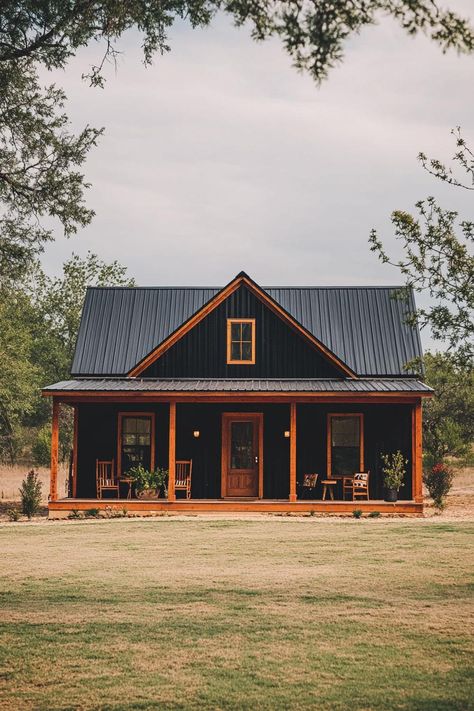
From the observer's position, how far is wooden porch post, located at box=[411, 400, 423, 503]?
78.9 feet

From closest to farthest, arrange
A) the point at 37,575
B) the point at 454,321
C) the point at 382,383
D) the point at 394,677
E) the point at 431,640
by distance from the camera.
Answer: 1. the point at 394,677
2. the point at 431,640
3. the point at 454,321
4. the point at 37,575
5. the point at 382,383

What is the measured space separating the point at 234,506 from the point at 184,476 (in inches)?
89.7

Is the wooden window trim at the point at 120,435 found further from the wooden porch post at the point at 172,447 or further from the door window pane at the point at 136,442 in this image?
the wooden porch post at the point at 172,447

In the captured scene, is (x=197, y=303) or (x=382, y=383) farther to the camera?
(x=197, y=303)

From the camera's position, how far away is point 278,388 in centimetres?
2389

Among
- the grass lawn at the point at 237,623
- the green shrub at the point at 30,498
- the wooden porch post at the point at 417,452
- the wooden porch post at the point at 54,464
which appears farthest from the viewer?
the wooden porch post at the point at 417,452

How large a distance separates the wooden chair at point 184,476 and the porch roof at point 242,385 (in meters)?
2.10

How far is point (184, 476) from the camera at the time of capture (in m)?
25.8

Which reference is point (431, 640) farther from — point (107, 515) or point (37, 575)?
point (107, 515)

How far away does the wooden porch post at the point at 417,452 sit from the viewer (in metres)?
24.0

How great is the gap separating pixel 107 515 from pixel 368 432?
22.9 feet

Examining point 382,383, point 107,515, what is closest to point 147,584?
point 107,515

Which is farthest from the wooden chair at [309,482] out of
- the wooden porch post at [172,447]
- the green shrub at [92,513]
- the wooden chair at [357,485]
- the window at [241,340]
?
the green shrub at [92,513]

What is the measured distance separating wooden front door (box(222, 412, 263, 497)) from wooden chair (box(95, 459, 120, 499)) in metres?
A: 2.79
